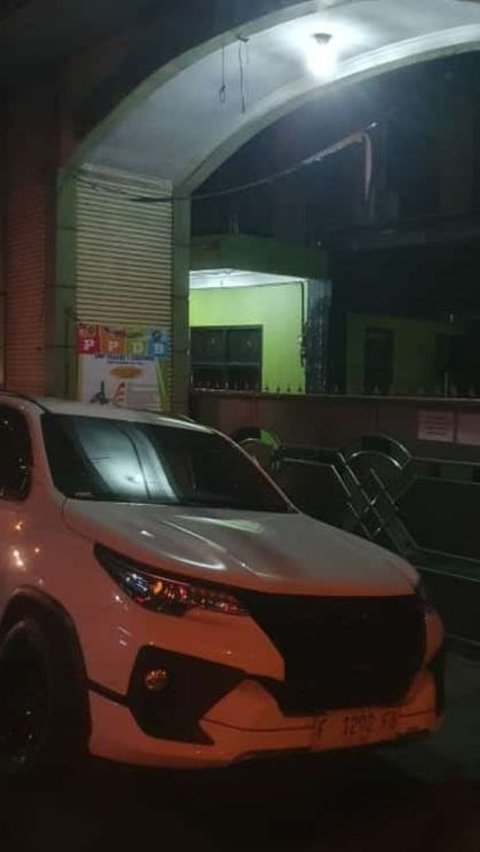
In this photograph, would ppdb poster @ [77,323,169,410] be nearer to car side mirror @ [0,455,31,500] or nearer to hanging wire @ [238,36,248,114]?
hanging wire @ [238,36,248,114]

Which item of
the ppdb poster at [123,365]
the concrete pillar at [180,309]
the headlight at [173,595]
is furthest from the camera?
the concrete pillar at [180,309]

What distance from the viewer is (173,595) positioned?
4.18 m

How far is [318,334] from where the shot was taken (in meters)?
18.7

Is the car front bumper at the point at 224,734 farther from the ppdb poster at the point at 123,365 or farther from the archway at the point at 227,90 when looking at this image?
the ppdb poster at the point at 123,365

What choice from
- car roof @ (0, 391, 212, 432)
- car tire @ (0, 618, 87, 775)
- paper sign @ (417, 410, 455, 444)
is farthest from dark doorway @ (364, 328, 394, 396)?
car tire @ (0, 618, 87, 775)

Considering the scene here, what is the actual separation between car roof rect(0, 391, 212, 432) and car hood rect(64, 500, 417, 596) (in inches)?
37.7

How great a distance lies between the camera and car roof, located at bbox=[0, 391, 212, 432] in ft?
18.8

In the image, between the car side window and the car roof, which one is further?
the car roof

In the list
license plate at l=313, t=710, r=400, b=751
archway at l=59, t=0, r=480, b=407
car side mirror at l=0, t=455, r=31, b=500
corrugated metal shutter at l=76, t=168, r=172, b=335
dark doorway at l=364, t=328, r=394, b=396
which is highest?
archway at l=59, t=0, r=480, b=407

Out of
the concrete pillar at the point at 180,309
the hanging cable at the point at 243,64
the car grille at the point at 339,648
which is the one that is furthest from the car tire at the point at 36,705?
the concrete pillar at the point at 180,309

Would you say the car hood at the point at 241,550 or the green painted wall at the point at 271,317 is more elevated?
the green painted wall at the point at 271,317

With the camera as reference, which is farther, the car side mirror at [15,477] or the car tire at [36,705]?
the car side mirror at [15,477]

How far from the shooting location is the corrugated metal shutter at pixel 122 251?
11320 millimetres

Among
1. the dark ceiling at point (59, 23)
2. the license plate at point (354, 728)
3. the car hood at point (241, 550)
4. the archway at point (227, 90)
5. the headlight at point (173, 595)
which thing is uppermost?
the dark ceiling at point (59, 23)
